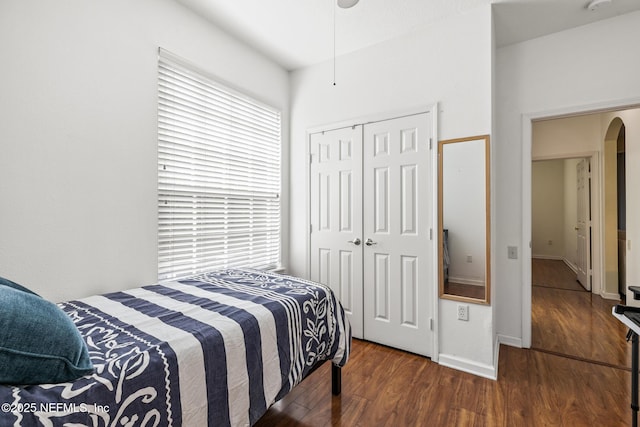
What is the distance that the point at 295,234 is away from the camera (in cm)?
349

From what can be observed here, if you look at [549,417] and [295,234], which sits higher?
[295,234]

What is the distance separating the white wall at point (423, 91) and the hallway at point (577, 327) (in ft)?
3.30

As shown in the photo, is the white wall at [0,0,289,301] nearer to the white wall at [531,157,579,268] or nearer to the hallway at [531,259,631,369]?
the hallway at [531,259,631,369]

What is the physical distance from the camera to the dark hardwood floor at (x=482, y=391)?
1826mm

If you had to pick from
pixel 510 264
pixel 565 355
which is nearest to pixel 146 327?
pixel 510 264

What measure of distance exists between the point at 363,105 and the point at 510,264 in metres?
2.15

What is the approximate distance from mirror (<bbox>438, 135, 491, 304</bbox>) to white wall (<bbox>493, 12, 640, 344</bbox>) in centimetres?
50

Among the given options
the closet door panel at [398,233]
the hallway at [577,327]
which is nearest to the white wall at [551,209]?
the hallway at [577,327]

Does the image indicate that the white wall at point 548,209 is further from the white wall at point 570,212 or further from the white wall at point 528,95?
the white wall at point 528,95

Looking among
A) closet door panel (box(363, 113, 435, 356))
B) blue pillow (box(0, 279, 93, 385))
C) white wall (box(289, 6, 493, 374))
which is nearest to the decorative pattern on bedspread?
blue pillow (box(0, 279, 93, 385))

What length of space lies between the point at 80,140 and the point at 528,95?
370 centimetres

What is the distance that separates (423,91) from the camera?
2.68 metres

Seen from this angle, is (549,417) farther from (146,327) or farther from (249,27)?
(249,27)

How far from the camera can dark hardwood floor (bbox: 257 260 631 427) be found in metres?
1.83
